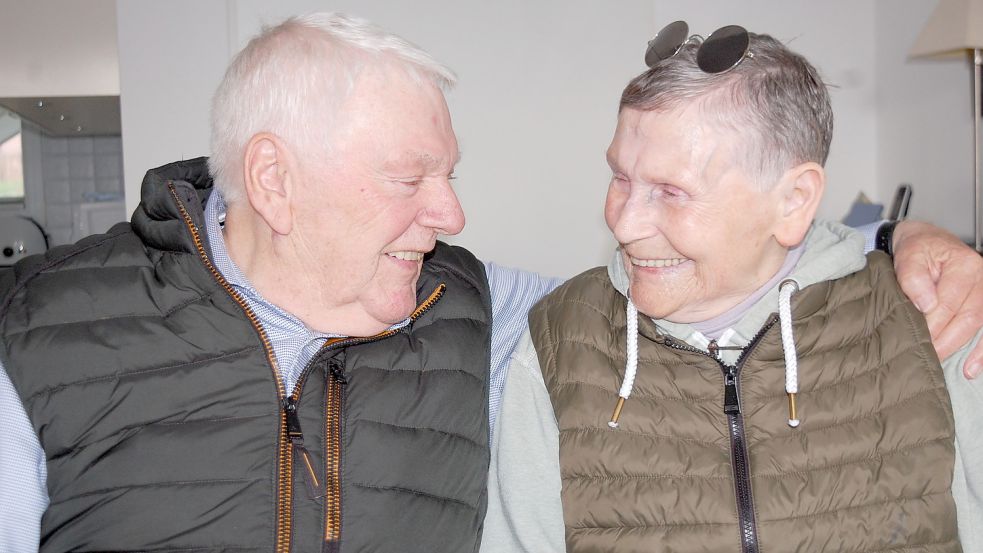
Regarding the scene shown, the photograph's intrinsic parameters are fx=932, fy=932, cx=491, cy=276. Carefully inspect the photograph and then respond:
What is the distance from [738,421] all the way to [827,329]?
0.70ft

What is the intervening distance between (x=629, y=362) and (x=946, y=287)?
0.52 meters

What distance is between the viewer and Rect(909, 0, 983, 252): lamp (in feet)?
11.2

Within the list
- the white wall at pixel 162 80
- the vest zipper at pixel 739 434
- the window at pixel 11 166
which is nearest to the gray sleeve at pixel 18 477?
the vest zipper at pixel 739 434

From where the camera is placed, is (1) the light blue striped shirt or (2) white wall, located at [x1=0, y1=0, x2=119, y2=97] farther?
(2) white wall, located at [x1=0, y1=0, x2=119, y2=97]

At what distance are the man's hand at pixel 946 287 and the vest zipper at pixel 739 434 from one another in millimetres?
240

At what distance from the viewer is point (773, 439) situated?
1448mm

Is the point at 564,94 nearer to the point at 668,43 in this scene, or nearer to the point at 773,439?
the point at 668,43

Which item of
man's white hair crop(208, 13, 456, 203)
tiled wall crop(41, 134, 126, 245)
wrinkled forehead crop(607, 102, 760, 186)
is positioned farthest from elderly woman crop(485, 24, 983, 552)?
tiled wall crop(41, 134, 126, 245)

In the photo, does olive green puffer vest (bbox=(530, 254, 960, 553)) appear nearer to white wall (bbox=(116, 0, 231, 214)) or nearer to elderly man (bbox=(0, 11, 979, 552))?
elderly man (bbox=(0, 11, 979, 552))

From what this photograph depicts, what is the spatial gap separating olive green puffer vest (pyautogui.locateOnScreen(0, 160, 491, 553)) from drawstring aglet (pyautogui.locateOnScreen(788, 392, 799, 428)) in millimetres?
513

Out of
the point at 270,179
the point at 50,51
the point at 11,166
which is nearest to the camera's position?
the point at 270,179

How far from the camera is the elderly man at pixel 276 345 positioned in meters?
1.44

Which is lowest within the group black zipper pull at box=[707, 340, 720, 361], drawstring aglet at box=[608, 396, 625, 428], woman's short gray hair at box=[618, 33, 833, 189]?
drawstring aglet at box=[608, 396, 625, 428]

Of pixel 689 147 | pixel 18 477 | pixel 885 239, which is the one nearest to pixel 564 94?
pixel 885 239
